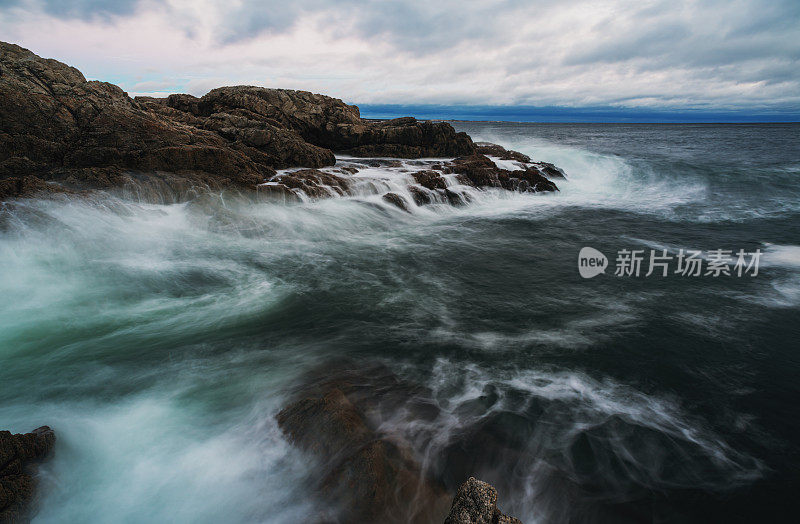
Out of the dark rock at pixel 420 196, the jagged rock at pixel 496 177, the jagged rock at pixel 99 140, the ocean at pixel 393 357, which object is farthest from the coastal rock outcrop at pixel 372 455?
the jagged rock at pixel 496 177

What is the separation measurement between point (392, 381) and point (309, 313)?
9.20 ft

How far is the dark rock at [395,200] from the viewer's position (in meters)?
15.2

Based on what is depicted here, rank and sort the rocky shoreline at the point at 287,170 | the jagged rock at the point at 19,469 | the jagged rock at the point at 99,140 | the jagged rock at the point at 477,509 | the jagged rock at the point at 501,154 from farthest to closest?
1. the jagged rock at the point at 501,154
2. the jagged rock at the point at 99,140
3. the rocky shoreline at the point at 287,170
4. the jagged rock at the point at 19,469
5. the jagged rock at the point at 477,509

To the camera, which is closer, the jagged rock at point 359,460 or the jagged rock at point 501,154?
the jagged rock at point 359,460

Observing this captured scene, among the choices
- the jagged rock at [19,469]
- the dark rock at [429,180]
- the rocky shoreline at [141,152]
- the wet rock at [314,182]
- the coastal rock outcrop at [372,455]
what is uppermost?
the rocky shoreline at [141,152]

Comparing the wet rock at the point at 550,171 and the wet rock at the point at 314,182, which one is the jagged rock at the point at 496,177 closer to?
the wet rock at the point at 550,171

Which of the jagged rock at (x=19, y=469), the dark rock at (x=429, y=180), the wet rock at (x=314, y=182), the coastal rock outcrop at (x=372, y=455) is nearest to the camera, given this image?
the jagged rock at (x=19, y=469)

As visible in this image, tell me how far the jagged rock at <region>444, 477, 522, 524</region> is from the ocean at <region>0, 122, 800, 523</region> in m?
1.38

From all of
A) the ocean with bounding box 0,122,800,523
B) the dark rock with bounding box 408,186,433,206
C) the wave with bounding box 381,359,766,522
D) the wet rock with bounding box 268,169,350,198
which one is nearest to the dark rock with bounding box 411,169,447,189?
the dark rock with bounding box 408,186,433,206

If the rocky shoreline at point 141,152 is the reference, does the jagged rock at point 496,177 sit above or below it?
below

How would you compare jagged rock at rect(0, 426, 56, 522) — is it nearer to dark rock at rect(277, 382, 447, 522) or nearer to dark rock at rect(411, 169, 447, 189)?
dark rock at rect(277, 382, 447, 522)

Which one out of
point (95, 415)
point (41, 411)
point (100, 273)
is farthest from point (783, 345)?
point (100, 273)

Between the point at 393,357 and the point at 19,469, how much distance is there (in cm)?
432

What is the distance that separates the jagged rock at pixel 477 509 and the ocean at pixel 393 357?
1.38 metres
